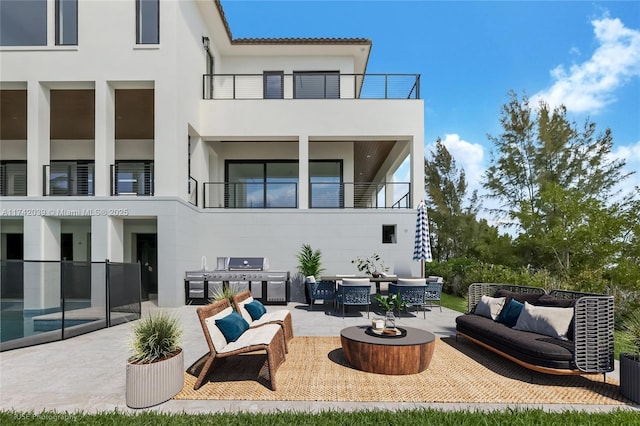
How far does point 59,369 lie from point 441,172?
74.0 ft

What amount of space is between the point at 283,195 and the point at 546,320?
9.54 m

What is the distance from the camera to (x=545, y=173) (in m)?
15.5

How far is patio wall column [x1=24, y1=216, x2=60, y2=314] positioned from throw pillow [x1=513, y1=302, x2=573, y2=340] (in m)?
11.0

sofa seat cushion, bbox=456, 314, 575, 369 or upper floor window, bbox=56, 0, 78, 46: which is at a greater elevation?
upper floor window, bbox=56, 0, 78, 46

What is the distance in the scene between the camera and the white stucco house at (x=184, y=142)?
391 inches

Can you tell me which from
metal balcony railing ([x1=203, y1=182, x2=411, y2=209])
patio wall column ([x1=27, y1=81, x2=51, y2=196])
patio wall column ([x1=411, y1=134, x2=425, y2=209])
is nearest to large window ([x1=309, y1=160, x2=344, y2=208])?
metal balcony railing ([x1=203, y1=182, x2=411, y2=209])

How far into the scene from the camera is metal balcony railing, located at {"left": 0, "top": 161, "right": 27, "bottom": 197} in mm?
12539

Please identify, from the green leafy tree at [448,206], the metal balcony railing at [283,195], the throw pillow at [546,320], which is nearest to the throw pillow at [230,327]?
the throw pillow at [546,320]

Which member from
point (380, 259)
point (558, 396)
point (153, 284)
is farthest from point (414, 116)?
point (153, 284)

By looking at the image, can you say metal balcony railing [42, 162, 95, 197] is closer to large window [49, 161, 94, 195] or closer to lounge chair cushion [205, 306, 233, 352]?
large window [49, 161, 94, 195]

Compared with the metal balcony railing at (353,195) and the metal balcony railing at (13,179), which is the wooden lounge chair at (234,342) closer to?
the metal balcony railing at (353,195)

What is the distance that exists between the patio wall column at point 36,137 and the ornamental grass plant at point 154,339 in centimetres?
875

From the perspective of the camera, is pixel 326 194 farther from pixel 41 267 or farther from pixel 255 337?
pixel 41 267

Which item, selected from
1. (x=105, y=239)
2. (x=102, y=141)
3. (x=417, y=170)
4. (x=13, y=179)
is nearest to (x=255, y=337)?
(x=105, y=239)
